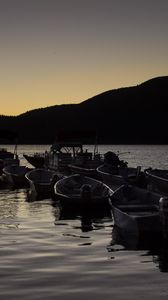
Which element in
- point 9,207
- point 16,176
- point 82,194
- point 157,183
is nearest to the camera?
point 82,194

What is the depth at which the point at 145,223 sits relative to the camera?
1920 centimetres

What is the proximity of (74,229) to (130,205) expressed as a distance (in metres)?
2.66

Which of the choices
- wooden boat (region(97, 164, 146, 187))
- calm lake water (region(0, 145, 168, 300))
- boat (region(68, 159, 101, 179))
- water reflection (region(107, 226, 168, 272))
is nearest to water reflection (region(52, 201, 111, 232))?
calm lake water (region(0, 145, 168, 300))

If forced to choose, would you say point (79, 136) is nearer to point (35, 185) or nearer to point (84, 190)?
point (35, 185)

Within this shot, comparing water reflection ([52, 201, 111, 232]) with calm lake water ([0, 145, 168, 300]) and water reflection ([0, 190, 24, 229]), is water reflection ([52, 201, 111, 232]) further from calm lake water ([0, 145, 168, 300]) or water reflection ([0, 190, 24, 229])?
water reflection ([0, 190, 24, 229])

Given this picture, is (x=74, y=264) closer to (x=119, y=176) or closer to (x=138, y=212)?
(x=138, y=212)

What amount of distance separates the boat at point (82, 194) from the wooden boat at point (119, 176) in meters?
3.28

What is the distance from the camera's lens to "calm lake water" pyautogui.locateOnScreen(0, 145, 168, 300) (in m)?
12.5

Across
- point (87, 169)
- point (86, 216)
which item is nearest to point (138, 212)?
point (86, 216)

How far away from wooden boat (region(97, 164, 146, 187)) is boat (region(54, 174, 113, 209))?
3.28 meters

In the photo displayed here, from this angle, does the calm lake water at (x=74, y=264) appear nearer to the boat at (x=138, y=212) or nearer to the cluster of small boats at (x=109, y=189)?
the boat at (x=138, y=212)

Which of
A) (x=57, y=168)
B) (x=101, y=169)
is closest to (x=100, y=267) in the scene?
(x=101, y=169)

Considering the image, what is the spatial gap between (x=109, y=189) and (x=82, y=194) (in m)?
2.32

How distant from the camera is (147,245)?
18.5 metres
